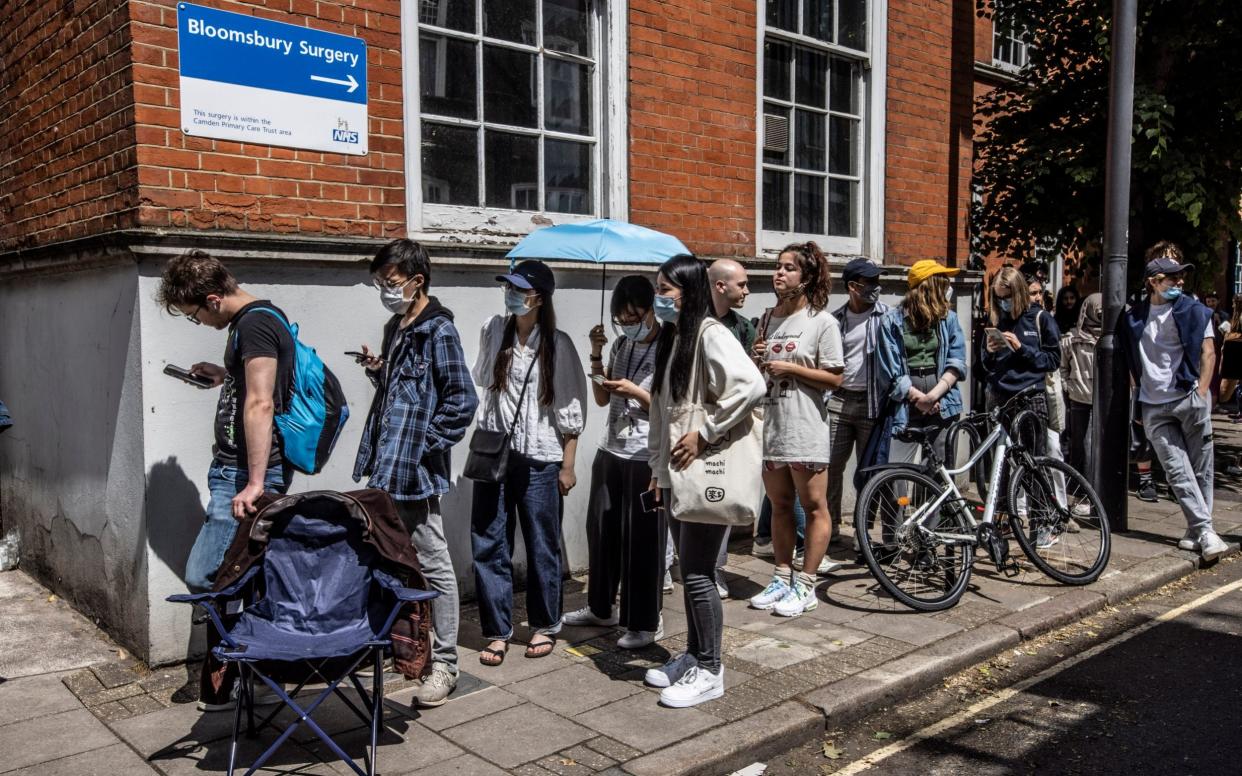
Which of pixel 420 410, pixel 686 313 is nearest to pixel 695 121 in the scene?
pixel 686 313

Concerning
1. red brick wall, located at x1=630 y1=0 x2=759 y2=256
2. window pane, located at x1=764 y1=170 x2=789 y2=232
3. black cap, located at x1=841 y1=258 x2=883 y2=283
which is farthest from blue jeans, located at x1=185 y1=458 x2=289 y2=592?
window pane, located at x1=764 y1=170 x2=789 y2=232

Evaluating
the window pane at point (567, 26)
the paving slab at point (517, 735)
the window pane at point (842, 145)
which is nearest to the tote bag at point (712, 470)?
the paving slab at point (517, 735)

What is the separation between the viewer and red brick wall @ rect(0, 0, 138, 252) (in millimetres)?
4996

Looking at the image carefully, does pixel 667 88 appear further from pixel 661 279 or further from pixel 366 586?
pixel 366 586

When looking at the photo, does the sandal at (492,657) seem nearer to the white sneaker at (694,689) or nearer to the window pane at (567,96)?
the white sneaker at (694,689)

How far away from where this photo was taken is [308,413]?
178 inches

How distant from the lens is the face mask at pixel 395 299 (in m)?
4.52

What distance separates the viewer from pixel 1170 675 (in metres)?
5.12

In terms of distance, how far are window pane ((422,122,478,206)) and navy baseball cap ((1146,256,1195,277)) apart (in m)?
4.53

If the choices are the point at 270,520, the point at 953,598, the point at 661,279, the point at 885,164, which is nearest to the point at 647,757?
the point at 270,520

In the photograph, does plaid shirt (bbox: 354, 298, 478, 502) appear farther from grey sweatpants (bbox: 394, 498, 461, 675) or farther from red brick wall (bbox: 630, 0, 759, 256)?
red brick wall (bbox: 630, 0, 759, 256)

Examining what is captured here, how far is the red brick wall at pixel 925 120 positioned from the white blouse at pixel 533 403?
14.8 ft

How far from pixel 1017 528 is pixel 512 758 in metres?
3.54

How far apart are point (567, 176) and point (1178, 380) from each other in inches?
169
